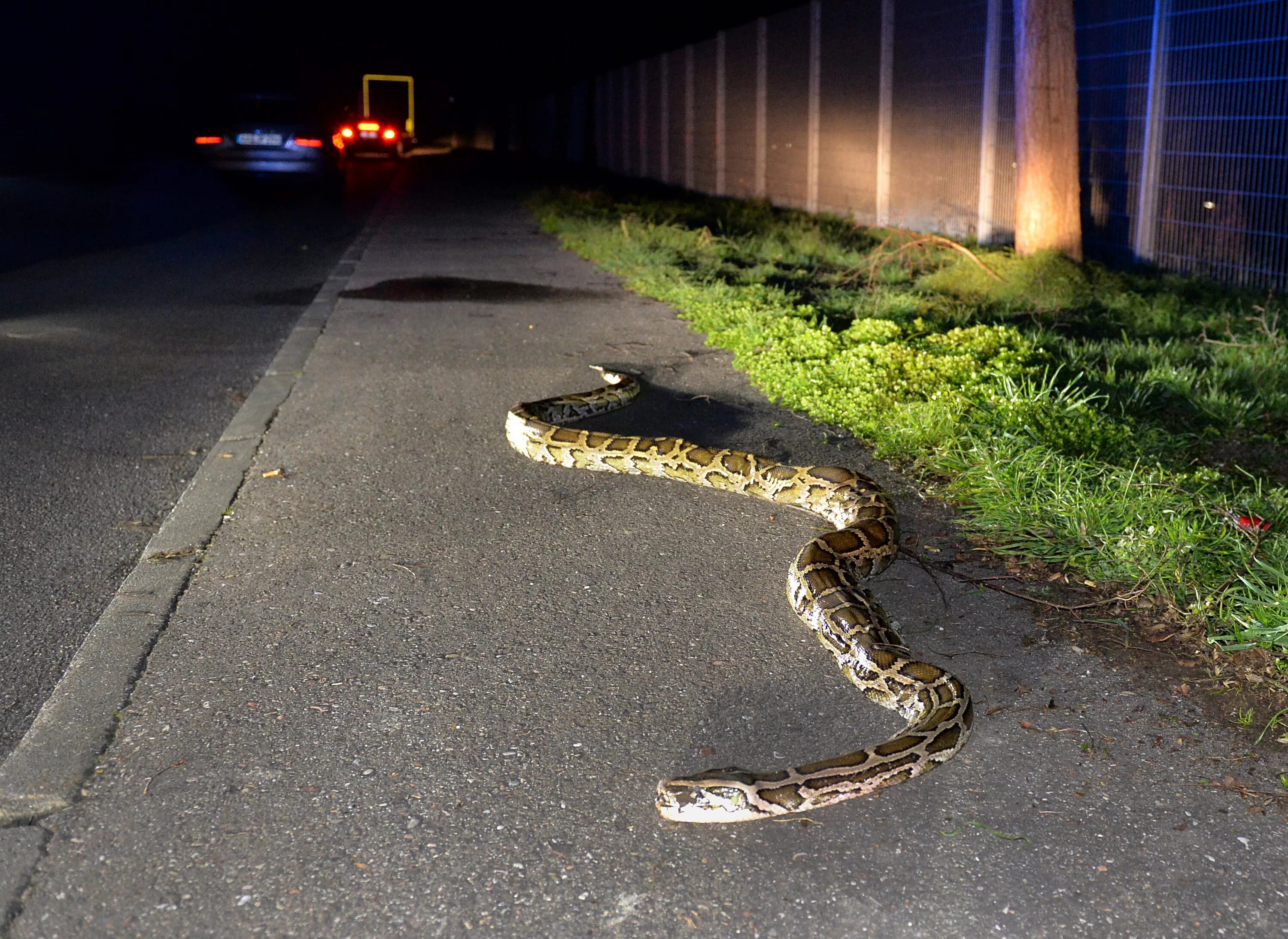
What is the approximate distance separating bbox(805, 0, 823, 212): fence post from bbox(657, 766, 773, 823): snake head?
61.1 feet

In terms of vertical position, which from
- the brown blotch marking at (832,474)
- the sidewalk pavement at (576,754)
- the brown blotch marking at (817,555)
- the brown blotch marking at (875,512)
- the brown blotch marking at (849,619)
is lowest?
the sidewalk pavement at (576,754)

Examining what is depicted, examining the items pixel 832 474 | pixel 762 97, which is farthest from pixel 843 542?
pixel 762 97

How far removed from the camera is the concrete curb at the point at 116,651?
3686mm

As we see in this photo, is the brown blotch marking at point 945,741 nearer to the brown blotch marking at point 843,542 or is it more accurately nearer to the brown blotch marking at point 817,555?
the brown blotch marking at point 817,555

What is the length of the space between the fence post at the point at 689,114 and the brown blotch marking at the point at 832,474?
24363 millimetres

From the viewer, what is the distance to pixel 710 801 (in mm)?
3533

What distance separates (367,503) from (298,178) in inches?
842

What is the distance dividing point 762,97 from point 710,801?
2215 centimetres

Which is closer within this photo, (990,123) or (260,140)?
(990,123)

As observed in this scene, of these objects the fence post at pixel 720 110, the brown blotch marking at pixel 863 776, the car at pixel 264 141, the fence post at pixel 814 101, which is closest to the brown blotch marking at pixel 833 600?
the brown blotch marking at pixel 863 776

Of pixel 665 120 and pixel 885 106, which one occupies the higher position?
pixel 665 120

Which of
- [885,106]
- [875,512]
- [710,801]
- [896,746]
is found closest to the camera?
[710,801]

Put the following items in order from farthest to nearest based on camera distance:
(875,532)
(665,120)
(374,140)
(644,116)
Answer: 1. (374,140)
2. (644,116)
3. (665,120)
4. (875,532)

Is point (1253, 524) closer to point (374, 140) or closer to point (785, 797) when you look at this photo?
point (785, 797)
